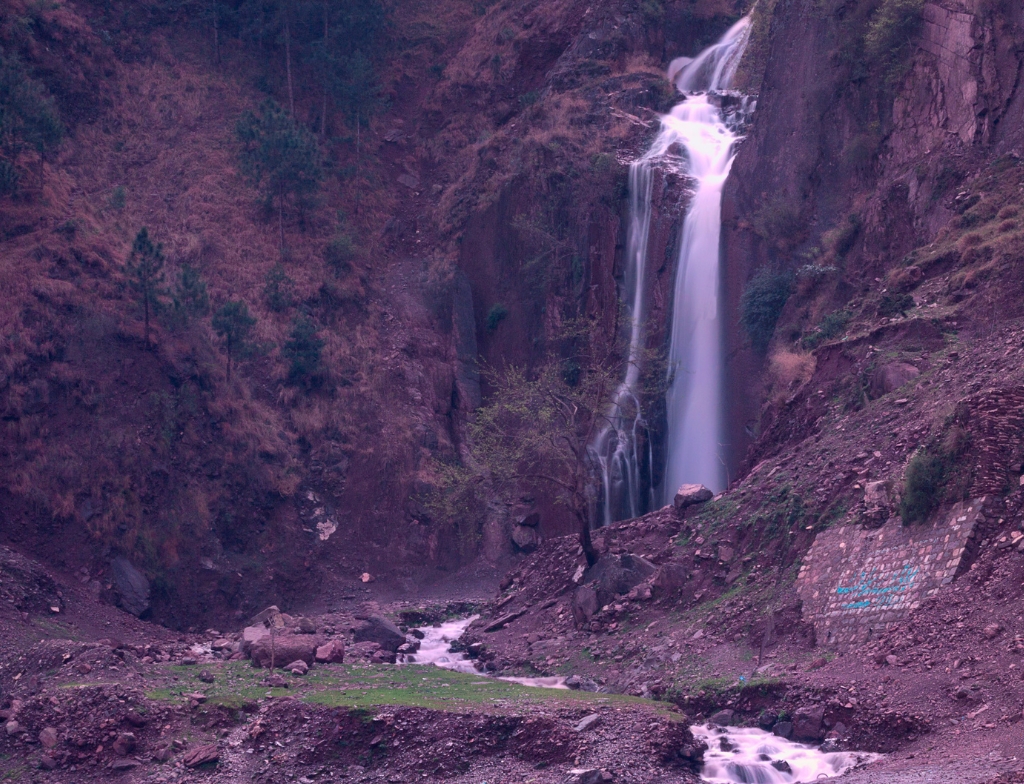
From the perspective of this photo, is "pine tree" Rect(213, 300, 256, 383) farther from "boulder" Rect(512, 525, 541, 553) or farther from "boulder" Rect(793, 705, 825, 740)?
"boulder" Rect(793, 705, 825, 740)

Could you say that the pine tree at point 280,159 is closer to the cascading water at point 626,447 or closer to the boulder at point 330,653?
the cascading water at point 626,447

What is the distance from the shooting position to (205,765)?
14.3 m

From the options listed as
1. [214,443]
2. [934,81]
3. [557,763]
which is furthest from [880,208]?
[214,443]

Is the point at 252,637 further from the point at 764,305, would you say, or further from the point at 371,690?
the point at 764,305

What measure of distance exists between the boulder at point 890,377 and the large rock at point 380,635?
A: 12326 millimetres

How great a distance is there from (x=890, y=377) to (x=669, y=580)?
637 centimetres

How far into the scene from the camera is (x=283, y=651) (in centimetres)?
1958

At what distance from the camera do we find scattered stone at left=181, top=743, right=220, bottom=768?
47.1 ft

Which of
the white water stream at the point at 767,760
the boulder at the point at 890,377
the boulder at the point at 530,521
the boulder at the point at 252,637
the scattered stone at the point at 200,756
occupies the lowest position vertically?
the white water stream at the point at 767,760

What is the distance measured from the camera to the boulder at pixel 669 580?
20453 mm

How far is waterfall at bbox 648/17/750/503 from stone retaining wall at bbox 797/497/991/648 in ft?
36.7

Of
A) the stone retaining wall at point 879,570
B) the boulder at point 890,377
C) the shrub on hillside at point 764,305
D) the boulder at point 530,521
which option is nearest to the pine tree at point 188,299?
the boulder at point 530,521

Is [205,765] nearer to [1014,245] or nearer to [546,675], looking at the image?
[546,675]

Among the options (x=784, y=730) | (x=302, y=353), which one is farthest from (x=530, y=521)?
(x=784, y=730)
